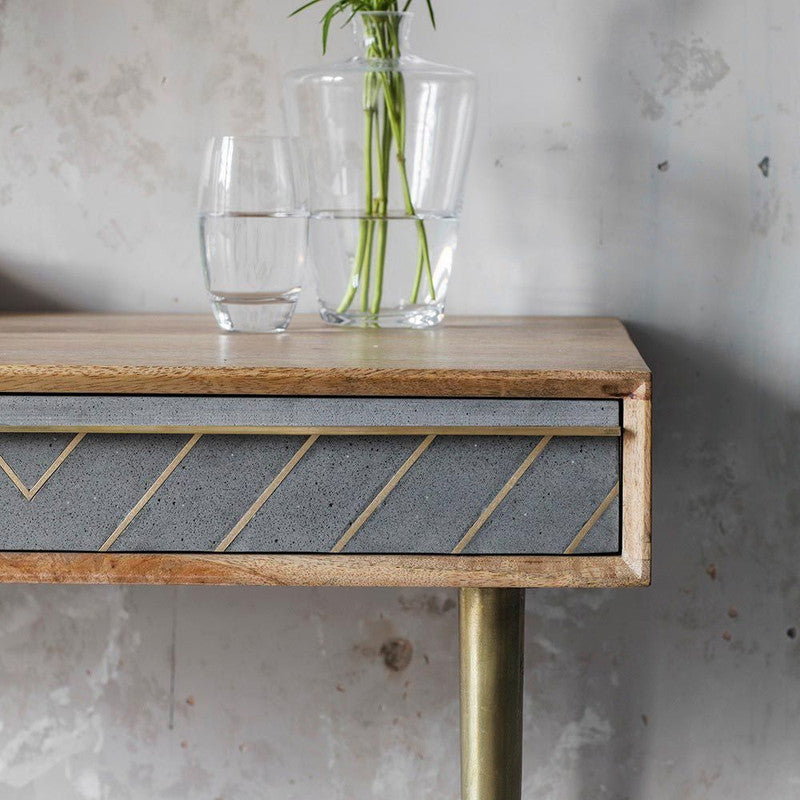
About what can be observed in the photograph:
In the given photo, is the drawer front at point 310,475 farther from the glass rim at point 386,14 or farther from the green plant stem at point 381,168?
the glass rim at point 386,14

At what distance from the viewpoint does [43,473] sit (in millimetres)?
624

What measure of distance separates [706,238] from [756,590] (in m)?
0.33

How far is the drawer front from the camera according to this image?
602 mm

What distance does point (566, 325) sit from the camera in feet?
2.86

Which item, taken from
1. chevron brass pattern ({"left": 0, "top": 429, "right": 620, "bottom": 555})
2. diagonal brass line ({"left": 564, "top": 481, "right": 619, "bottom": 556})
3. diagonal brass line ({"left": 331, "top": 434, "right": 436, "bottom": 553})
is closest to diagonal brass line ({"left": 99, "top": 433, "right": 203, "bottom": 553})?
chevron brass pattern ({"left": 0, "top": 429, "right": 620, "bottom": 555})

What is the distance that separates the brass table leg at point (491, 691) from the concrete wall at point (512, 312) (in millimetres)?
227

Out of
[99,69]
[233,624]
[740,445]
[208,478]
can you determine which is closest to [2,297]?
[99,69]

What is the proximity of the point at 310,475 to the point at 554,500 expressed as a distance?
0.14m

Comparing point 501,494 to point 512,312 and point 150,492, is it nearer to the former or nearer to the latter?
point 150,492

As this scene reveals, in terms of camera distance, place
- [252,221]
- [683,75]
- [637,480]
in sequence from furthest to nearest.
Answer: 1. [683,75]
2. [252,221]
3. [637,480]

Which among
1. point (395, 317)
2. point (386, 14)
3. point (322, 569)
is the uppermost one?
point (386, 14)

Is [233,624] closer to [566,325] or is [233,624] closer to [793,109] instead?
[566,325]

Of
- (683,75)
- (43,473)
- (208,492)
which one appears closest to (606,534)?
(208,492)

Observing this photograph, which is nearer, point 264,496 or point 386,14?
point 264,496
